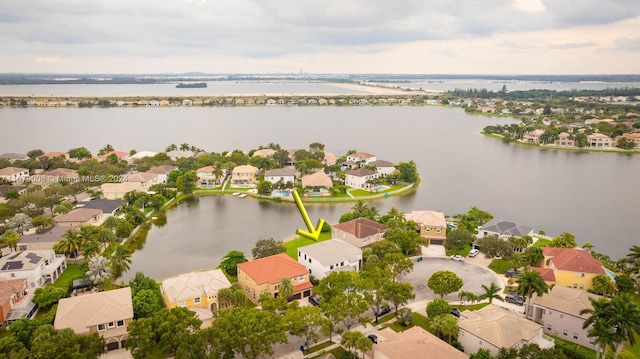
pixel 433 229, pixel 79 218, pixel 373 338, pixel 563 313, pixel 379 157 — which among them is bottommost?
pixel 373 338

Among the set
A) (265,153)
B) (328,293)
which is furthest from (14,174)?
(328,293)

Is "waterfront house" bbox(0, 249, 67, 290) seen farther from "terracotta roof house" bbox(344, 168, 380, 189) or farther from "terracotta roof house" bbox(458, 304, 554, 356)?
"terracotta roof house" bbox(344, 168, 380, 189)

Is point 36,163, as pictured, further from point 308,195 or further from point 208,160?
point 308,195

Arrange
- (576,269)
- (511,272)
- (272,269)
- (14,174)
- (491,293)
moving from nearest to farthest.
Result: 1. (491,293)
2. (272,269)
3. (576,269)
4. (511,272)
5. (14,174)

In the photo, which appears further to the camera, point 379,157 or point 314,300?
point 379,157

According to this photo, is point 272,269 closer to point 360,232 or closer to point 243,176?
point 360,232

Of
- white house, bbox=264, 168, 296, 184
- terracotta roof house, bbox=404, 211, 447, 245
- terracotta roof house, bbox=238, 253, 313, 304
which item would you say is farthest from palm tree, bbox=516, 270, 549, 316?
white house, bbox=264, 168, 296, 184

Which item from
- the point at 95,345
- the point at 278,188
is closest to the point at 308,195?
the point at 278,188
